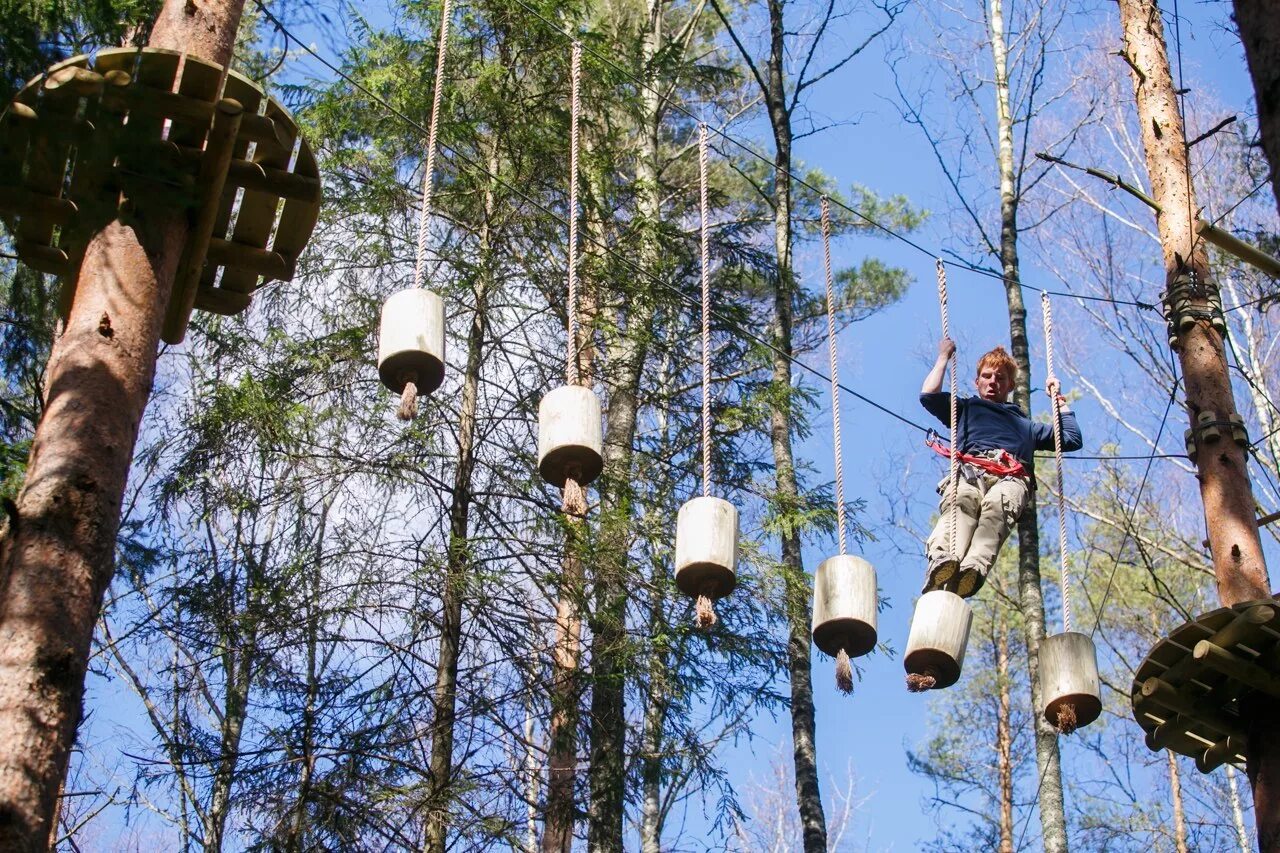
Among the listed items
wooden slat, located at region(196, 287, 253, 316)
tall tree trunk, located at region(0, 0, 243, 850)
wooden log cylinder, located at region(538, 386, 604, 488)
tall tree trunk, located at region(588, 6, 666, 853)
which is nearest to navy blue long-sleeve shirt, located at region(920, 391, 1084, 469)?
tall tree trunk, located at region(588, 6, 666, 853)

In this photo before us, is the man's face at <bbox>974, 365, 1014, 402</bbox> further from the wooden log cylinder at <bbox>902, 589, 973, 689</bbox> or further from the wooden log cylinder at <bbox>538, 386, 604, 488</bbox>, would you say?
the wooden log cylinder at <bbox>538, 386, 604, 488</bbox>

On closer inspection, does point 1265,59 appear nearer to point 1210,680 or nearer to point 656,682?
point 1210,680

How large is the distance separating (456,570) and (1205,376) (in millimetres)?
3675

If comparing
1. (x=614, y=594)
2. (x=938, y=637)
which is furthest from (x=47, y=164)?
(x=614, y=594)

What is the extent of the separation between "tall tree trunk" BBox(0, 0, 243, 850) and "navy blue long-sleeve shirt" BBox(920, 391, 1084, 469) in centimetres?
356

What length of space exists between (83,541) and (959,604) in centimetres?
330

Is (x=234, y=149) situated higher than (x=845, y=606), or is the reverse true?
(x=234, y=149)

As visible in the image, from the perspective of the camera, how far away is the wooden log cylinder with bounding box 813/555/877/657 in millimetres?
6129

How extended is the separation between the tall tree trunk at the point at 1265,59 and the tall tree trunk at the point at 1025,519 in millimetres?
3373

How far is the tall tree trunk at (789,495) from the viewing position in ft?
30.2

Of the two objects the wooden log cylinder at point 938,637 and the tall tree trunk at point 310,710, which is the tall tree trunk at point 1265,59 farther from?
the tall tree trunk at point 310,710

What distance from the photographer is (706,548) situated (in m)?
5.81

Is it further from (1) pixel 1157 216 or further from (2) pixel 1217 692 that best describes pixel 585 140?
(2) pixel 1217 692

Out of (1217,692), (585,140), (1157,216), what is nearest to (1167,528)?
(585,140)
